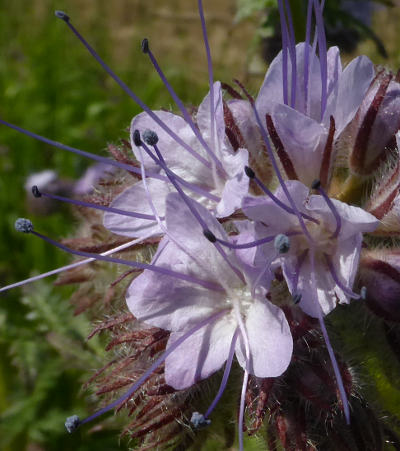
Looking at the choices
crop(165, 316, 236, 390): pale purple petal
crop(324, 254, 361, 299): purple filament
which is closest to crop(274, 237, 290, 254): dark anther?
crop(324, 254, 361, 299): purple filament

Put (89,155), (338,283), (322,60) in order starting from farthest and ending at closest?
(89,155)
(322,60)
(338,283)

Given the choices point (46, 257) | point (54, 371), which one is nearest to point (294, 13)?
point (54, 371)

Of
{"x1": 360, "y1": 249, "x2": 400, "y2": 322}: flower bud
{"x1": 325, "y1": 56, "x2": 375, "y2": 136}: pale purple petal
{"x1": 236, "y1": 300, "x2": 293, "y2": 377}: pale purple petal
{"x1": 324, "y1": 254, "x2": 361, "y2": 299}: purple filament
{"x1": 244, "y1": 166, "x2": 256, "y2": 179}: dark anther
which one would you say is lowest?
{"x1": 236, "y1": 300, "x2": 293, "y2": 377}: pale purple petal

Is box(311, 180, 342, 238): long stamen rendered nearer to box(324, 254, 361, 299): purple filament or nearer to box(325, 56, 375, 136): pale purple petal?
box(324, 254, 361, 299): purple filament

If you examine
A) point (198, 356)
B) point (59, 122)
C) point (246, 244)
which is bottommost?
point (59, 122)

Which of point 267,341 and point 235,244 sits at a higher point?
point 235,244

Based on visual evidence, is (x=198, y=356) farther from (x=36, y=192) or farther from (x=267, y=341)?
(x=36, y=192)

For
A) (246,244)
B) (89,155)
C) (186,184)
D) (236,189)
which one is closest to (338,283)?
(246,244)
